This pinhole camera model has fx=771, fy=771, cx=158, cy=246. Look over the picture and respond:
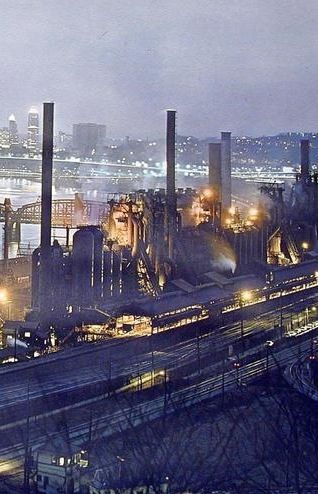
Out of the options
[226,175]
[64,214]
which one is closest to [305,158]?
[226,175]

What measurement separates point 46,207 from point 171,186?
162 inches

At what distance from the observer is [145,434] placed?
7871 mm

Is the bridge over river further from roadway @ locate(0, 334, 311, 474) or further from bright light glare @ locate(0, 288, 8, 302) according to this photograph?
roadway @ locate(0, 334, 311, 474)

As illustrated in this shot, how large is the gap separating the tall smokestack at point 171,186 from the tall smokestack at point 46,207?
3644 millimetres

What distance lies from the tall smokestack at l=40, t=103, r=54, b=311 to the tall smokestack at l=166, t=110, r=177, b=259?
3.64 meters

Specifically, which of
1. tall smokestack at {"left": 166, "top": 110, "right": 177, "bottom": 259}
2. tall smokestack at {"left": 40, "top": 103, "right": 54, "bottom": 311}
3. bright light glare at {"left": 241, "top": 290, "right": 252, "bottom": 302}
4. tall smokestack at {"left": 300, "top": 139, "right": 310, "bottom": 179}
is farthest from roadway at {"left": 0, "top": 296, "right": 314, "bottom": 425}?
tall smokestack at {"left": 300, "top": 139, "right": 310, "bottom": 179}

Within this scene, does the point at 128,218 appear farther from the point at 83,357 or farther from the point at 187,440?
the point at 187,440

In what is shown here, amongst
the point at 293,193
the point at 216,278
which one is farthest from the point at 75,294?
the point at 293,193

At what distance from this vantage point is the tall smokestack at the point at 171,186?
17.4 m

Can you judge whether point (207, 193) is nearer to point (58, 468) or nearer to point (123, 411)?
point (123, 411)

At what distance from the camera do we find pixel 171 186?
17719 millimetres

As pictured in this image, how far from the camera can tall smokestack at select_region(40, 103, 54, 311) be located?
548 inches

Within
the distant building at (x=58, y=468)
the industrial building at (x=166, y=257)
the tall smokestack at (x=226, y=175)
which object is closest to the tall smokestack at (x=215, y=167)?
the industrial building at (x=166, y=257)

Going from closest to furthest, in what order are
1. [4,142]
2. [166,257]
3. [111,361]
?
[111,361]
[166,257]
[4,142]
